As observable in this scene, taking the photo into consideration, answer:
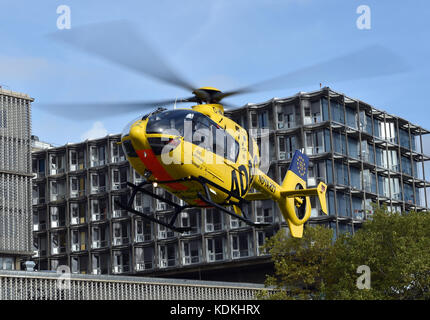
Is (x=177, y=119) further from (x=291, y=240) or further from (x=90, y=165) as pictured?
(x=90, y=165)

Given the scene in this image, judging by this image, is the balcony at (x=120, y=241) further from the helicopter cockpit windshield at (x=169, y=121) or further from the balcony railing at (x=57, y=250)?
the helicopter cockpit windshield at (x=169, y=121)

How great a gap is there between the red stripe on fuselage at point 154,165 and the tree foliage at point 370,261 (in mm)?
24045

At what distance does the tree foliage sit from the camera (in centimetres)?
5238

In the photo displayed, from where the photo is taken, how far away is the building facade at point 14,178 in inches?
3233

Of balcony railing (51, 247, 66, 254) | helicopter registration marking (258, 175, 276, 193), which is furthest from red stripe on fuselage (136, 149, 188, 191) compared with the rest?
balcony railing (51, 247, 66, 254)

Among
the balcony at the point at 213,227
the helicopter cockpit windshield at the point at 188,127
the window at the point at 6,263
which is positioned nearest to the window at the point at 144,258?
the balcony at the point at 213,227

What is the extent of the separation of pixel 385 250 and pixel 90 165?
4759cm

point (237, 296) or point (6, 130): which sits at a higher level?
point (6, 130)

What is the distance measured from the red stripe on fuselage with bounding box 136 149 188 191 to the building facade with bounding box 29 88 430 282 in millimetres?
51509

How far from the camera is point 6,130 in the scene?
3314 inches

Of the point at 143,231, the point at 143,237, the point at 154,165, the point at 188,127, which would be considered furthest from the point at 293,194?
the point at 143,231

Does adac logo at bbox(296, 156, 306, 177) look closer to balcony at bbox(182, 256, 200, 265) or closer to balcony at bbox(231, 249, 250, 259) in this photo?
balcony at bbox(231, 249, 250, 259)
